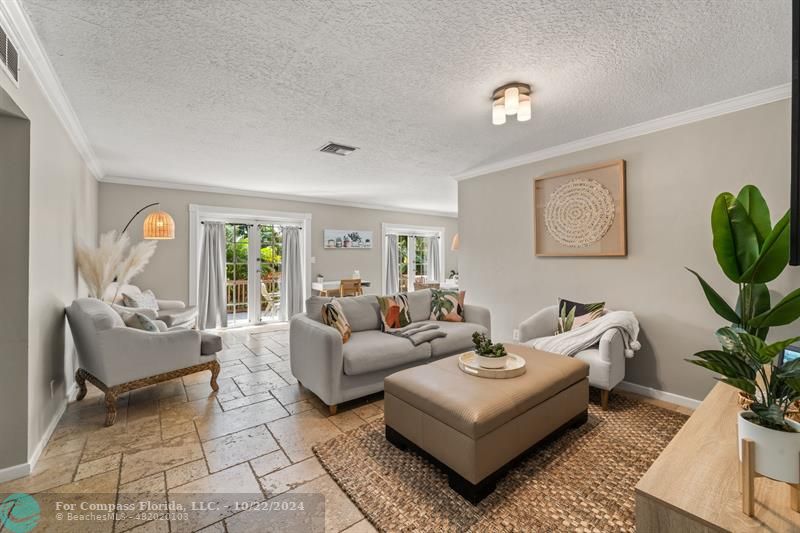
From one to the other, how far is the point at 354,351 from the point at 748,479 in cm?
230

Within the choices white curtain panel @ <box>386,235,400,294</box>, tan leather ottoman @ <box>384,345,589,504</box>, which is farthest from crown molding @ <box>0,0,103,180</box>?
white curtain panel @ <box>386,235,400,294</box>

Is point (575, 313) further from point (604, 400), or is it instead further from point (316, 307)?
point (316, 307)

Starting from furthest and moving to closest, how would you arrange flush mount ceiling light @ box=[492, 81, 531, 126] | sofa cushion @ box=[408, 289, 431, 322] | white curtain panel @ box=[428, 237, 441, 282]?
white curtain panel @ box=[428, 237, 441, 282] < sofa cushion @ box=[408, 289, 431, 322] < flush mount ceiling light @ box=[492, 81, 531, 126]

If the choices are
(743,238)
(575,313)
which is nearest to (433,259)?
(575,313)

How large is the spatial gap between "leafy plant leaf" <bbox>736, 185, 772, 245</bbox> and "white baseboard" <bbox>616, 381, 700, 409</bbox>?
5.20ft

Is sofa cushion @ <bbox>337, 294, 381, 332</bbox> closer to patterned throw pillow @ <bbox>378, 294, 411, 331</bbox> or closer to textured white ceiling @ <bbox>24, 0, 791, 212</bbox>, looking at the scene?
patterned throw pillow @ <bbox>378, 294, 411, 331</bbox>

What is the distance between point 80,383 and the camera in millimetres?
2887

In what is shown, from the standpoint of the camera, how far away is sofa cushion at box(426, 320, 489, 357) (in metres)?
3.33

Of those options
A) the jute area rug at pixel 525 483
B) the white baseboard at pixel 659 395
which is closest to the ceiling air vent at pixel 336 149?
the jute area rug at pixel 525 483

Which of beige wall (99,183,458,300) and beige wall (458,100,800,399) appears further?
beige wall (99,183,458,300)

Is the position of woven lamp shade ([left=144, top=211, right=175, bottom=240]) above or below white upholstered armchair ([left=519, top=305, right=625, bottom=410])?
above

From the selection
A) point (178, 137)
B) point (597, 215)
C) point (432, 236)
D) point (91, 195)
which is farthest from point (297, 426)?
point (432, 236)

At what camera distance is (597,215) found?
3.31 metres

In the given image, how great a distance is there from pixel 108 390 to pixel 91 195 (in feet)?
9.83
